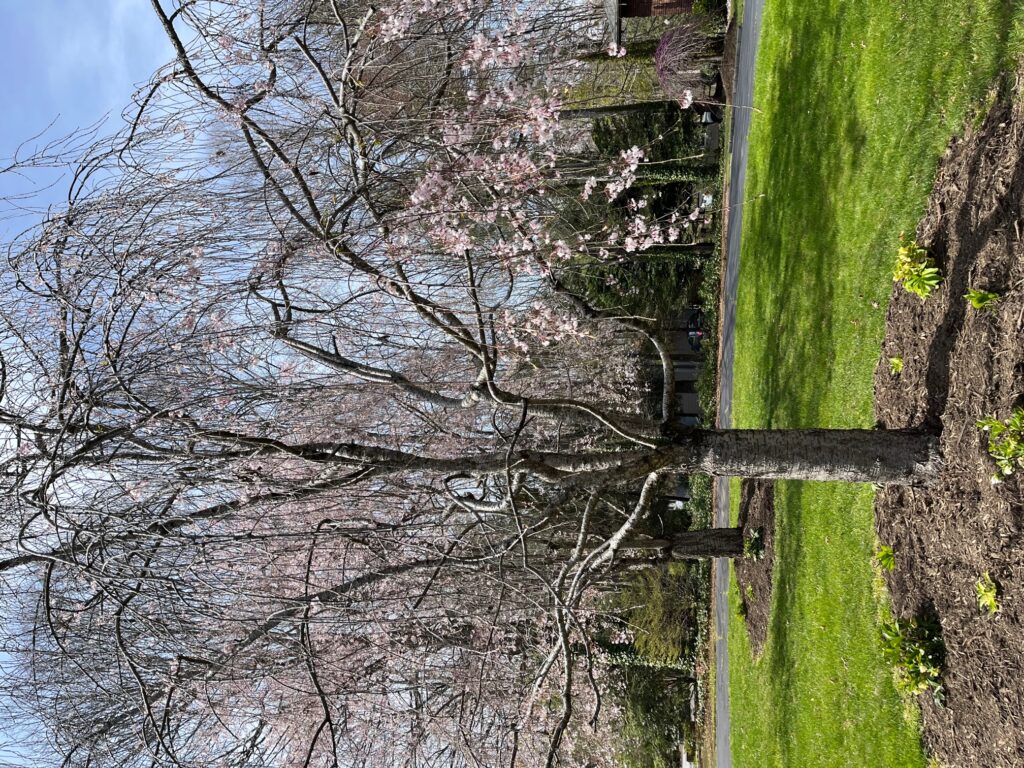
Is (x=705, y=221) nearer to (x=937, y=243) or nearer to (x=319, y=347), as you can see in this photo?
(x=937, y=243)

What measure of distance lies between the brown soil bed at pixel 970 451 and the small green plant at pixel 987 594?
0.09 ft

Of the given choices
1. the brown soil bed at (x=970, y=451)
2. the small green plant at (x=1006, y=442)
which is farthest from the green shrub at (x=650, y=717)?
the small green plant at (x=1006, y=442)

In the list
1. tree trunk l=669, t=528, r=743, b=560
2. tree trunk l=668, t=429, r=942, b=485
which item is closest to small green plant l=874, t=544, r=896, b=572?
tree trunk l=668, t=429, r=942, b=485

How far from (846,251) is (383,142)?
13.3ft

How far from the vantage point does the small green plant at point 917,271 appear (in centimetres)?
451

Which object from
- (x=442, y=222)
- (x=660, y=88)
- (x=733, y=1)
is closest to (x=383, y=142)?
(x=442, y=222)

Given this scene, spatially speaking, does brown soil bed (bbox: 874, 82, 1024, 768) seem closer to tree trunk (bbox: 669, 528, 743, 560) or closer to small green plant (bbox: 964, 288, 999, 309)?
small green plant (bbox: 964, 288, 999, 309)

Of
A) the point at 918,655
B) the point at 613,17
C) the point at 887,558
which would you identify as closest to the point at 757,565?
the point at 887,558

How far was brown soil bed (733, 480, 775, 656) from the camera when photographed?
8133 millimetres

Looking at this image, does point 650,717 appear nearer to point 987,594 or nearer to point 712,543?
point 712,543

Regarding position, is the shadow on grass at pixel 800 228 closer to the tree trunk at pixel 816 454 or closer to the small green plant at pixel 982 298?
the tree trunk at pixel 816 454

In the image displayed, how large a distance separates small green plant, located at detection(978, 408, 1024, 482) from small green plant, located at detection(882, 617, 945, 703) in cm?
120

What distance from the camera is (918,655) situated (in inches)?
170

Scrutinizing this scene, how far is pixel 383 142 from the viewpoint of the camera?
5492mm
